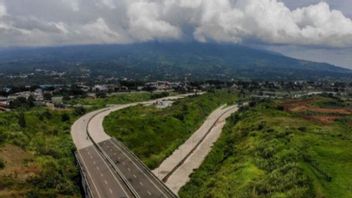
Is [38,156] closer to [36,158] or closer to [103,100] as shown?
[36,158]

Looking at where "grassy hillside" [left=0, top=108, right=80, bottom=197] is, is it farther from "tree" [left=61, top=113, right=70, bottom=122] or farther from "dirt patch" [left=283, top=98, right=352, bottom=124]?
"dirt patch" [left=283, top=98, right=352, bottom=124]

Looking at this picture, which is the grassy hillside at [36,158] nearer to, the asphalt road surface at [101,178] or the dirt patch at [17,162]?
the dirt patch at [17,162]

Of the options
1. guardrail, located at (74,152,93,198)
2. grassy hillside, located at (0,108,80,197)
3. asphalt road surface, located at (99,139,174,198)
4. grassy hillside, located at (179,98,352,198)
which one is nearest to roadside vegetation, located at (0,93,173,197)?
grassy hillside, located at (0,108,80,197)

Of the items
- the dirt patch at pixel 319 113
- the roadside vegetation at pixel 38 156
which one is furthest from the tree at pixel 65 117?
the dirt patch at pixel 319 113

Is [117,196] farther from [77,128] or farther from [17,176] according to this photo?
[77,128]

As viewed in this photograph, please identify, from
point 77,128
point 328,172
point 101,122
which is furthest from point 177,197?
point 101,122

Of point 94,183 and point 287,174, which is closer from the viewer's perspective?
point 287,174
